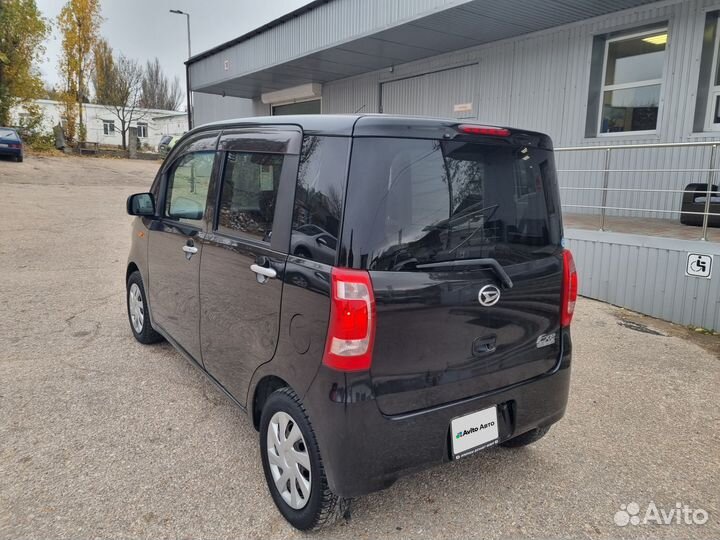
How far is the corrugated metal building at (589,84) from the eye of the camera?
19.8 ft

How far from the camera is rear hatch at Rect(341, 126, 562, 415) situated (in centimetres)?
207

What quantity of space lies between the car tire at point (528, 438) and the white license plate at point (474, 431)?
61 cm

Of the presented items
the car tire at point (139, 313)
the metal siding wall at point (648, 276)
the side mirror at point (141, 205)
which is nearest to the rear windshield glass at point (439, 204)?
the side mirror at point (141, 205)

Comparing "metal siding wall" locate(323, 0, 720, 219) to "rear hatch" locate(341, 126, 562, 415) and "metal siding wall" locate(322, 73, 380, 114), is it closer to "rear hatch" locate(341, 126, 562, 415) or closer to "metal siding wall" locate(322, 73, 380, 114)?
"metal siding wall" locate(322, 73, 380, 114)

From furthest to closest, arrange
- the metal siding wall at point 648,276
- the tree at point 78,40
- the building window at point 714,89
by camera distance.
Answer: the tree at point 78,40, the building window at point 714,89, the metal siding wall at point 648,276

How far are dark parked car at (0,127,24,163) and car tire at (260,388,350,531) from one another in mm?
24977

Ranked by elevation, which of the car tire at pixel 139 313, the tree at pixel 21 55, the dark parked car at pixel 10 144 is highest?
the tree at pixel 21 55

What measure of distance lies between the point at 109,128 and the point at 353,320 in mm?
50761

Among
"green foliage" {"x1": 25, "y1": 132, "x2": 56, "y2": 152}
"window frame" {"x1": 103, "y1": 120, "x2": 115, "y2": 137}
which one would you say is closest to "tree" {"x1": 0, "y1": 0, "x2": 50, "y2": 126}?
"green foliage" {"x1": 25, "y1": 132, "x2": 56, "y2": 152}

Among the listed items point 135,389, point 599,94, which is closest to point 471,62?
point 599,94

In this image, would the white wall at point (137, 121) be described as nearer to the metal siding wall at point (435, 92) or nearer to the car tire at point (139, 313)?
the metal siding wall at point (435, 92)

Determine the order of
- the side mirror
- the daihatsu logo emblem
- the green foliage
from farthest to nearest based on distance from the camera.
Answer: the green foliage, the side mirror, the daihatsu logo emblem

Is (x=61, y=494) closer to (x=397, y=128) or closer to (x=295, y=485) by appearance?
(x=295, y=485)

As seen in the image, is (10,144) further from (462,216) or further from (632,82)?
(462,216)
